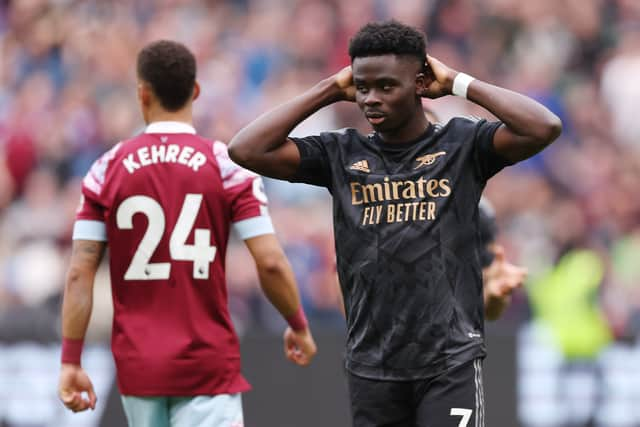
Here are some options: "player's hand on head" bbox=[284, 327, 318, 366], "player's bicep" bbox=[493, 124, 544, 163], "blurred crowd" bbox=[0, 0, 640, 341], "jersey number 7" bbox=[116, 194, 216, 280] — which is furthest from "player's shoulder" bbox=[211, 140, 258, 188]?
"blurred crowd" bbox=[0, 0, 640, 341]

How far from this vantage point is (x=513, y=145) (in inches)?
213

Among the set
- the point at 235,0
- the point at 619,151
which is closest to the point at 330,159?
the point at 619,151

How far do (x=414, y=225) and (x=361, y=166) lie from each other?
35 centimetres

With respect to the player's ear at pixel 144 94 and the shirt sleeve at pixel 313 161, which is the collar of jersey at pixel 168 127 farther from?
the shirt sleeve at pixel 313 161

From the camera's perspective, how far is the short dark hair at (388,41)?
5.44 meters

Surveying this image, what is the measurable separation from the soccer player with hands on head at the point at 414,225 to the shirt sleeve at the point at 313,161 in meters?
0.12

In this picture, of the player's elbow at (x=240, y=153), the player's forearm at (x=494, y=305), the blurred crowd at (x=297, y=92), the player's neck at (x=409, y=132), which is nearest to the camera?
the player's neck at (x=409, y=132)

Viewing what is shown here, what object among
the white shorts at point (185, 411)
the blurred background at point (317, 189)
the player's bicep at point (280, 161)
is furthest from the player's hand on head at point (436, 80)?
the blurred background at point (317, 189)

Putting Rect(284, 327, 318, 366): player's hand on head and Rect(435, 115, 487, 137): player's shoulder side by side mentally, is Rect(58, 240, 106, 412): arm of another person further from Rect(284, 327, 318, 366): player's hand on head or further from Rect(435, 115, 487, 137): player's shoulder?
Rect(435, 115, 487, 137): player's shoulder

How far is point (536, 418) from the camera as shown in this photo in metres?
9.73

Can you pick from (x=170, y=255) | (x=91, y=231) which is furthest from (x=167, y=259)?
(x=91, y=231)

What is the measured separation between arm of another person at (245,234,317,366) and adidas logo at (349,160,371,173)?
102 cm

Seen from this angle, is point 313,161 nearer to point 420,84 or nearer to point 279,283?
point 420,84

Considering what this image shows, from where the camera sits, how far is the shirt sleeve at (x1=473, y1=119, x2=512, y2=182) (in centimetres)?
550
